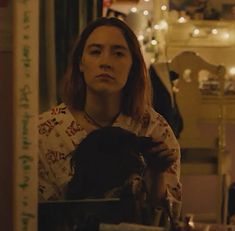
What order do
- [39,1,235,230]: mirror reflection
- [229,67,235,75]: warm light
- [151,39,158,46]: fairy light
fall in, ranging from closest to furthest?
[39,1,235,230]: mirror reflection → [151,39,158,46]: fairy light → [229,67,235,75]: warm light

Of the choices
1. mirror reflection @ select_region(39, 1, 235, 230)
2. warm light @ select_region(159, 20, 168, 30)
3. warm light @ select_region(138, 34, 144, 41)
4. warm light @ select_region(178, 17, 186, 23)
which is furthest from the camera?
warm light @ select_region(178, 17, 186, 23)

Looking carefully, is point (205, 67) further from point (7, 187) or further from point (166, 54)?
point (7, 187)

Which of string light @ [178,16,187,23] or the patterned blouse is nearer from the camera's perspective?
the patterned blouse

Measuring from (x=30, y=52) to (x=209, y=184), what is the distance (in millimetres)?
1082

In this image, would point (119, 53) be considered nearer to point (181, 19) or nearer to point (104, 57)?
point (104, 57)

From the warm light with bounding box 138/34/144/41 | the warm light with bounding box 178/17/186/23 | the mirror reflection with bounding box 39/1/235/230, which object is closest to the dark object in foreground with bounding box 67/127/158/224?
the mirror reflection with bounding box 39/1/235/230

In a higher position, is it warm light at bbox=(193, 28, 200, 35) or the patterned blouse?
warm light at bbox=(193, 28, 200, 35)

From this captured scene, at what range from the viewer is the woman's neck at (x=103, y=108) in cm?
132

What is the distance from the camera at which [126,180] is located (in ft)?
4.26

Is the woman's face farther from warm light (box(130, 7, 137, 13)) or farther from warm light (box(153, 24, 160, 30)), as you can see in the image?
warm light (box(153, 24, 160, 30))

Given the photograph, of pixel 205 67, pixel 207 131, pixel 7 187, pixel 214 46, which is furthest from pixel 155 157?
→ pixel 214 46

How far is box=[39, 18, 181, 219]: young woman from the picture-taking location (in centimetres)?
129

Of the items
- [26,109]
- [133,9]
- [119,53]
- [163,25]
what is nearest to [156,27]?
[163,25]

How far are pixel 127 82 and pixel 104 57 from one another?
0.09 metres
